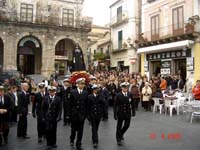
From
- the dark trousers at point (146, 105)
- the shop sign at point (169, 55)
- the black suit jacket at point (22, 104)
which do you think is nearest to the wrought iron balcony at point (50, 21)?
the shop sign at point (169, 55)

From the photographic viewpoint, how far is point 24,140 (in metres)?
9.52

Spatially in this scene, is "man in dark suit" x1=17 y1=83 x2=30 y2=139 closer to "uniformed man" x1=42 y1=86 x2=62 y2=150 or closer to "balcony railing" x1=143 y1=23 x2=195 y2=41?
"uniformed man" x1=42 y1=86 x2=62 y2=150

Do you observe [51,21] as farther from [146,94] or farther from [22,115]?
[22,115]

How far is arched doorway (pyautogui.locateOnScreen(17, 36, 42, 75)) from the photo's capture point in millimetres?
36500

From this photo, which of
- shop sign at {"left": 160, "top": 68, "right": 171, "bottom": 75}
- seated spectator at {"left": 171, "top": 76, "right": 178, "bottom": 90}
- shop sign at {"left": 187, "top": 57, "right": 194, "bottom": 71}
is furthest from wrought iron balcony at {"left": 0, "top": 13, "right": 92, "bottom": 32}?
seated spectator at {"left": 171, "top": 76, "right": 178, "bottom": 90}

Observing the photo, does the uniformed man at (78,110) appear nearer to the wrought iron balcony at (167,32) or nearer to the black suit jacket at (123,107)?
the black suit jacket at (123,107)

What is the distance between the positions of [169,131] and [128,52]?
79.7 feet

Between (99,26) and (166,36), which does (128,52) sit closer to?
(166,36)

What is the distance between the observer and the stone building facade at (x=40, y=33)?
34281mm

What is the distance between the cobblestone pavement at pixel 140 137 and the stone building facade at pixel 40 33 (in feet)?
75.4

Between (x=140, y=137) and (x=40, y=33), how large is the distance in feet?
92.7

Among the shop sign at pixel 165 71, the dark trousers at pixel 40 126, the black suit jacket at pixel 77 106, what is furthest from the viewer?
the shop sign at pixel 165 71

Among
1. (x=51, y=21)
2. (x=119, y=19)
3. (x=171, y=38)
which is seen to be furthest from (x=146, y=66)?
(x=51, y=21)

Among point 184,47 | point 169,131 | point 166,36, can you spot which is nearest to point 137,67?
point 166,36
